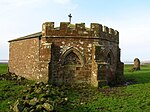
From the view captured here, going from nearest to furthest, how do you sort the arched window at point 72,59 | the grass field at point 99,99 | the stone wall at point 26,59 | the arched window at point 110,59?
1. the grass field at point 99,99
2. the arched window at point 72,59
3. the stone wall at point 26,59
4. the arched window at point 110,59

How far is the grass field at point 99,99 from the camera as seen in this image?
49.6ft

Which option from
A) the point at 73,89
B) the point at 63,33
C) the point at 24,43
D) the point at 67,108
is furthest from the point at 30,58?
the point at 67,108

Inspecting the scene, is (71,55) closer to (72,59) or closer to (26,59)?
(72,59)

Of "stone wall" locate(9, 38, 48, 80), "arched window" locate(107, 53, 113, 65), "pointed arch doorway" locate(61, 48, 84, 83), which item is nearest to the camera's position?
"pointed arch doorway" locate(61, 48, 84, 83)

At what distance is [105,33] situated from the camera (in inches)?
938

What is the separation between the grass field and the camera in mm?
15109

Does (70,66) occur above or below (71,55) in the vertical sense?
below

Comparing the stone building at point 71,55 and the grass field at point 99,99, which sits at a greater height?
the stone building at point 71,55

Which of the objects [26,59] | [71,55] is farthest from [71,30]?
[26,59]

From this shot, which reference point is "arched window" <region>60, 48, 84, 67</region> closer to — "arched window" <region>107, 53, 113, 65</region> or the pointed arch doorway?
the pointed arch doorway

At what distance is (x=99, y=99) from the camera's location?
17.1 m

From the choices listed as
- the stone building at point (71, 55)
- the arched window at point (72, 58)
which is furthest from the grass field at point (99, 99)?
the arched window at point (72, 58)

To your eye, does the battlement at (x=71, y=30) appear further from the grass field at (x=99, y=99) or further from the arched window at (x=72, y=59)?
the grass field at (x=99, y=99)

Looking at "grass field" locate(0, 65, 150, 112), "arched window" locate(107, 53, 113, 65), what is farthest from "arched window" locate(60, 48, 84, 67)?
"arched window" locate(107, 53, 113, 65)
